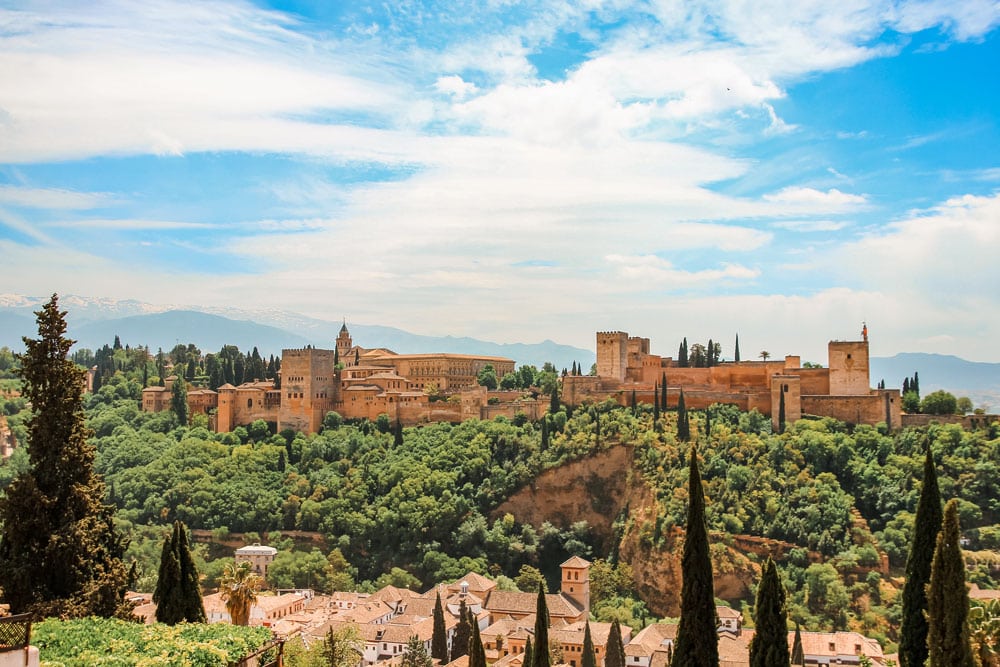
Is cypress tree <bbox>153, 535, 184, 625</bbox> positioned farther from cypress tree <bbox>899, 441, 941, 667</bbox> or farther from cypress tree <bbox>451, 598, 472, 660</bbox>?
cypress tree <bbox>451, 598, 472, 660</bbox>

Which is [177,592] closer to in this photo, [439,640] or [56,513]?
[56,513]

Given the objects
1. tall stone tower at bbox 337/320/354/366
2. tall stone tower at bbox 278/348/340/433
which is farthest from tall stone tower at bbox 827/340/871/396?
tall stone tower at bbox 337/320/354/366

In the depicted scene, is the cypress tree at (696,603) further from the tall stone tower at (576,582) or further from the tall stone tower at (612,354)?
the tall stone tower at (612,354)

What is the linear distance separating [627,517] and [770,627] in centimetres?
3319

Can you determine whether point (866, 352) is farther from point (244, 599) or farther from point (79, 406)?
point (79, 406)

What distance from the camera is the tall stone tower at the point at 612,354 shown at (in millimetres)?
60219

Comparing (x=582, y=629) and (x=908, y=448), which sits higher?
(x=908, y=448)

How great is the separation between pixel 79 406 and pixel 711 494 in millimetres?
38416

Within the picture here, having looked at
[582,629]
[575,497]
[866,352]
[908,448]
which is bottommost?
[582,629]

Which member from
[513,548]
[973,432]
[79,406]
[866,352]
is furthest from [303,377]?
[79,406]

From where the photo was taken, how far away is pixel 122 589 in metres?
14.4

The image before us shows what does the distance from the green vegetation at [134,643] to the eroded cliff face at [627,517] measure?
34257 millimetres

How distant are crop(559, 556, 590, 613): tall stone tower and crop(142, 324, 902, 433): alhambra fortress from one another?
48.1ft

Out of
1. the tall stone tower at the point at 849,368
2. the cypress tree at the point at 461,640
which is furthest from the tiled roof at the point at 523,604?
the tall stone tower at the point at 849,368
